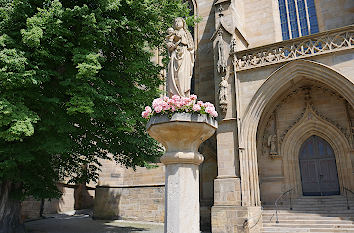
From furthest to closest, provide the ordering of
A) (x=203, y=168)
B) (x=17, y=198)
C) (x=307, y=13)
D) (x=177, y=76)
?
(x=307, y=13) < (x=203, y=168) < (x=17, y=198) < (x=177, y=76)

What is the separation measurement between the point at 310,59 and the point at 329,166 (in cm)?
443

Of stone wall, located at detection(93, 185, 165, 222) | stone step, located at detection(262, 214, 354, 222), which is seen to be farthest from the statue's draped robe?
stone wall, located at detection(93, 185, 165, 222)

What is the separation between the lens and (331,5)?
13.6 metres

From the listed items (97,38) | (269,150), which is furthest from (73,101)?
(269,150)

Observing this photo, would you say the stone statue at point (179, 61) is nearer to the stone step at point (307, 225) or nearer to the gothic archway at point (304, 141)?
the stone step at point (307, 225)

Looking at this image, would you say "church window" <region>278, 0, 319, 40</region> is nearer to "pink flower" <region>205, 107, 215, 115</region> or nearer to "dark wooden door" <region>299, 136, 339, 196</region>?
"dark wooden door" <region>299, 136, 339, 196</region>

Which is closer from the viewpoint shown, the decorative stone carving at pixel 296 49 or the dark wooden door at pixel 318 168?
A: the decorative stone carving at pixel 296 49

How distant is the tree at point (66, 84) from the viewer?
7.30 m

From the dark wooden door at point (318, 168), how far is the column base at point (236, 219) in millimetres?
2719

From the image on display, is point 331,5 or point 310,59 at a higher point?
point 331,5

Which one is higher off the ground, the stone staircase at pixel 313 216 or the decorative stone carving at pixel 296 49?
the decorative stone carving at pixel 296 49

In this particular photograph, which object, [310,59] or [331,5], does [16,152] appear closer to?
[310,59]

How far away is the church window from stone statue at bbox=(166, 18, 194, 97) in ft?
35.0

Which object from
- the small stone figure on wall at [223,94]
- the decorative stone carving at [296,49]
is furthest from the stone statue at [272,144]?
the decorative stone carving at [296,49]
